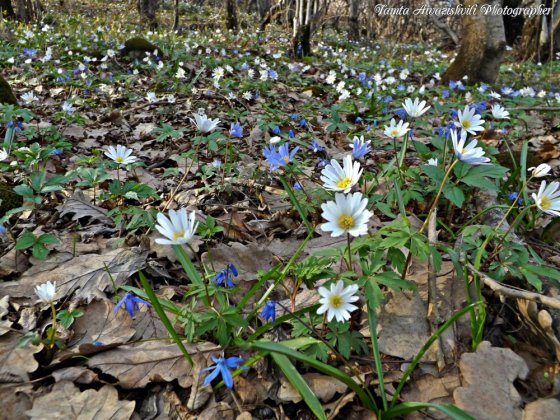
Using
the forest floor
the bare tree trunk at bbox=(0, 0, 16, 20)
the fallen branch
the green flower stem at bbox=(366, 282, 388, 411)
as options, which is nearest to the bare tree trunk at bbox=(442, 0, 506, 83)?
the forest floor

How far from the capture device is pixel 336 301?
1.29m

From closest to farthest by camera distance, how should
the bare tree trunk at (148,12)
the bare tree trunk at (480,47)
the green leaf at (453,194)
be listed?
the green leaf at (453,194) → the bare tree trunk at (480,47) → the bare tree trunk at (148,12)

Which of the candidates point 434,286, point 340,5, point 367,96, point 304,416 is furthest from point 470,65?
point 340,5

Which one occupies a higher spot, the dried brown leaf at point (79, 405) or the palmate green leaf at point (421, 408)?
the palmate green leaf at point (421, 408)

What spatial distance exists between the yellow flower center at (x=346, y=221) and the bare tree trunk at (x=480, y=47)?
20.7 ft

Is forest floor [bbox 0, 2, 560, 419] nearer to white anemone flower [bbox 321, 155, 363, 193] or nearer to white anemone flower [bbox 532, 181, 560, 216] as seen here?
white anemone flower [bbox 532, 181, 560, 216]

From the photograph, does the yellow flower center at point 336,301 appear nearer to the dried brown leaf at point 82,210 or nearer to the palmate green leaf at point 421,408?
the palmate green leaf at point 421,408

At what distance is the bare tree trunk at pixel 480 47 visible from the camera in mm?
6074

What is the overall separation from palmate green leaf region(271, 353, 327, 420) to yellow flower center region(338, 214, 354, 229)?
1.49 ft

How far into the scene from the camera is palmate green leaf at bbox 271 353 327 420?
1142mm

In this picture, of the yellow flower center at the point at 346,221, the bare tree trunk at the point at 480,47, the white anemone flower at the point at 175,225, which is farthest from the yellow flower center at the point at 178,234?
the bare tree trunk at the point at 480,47

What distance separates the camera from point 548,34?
10211 millimetres

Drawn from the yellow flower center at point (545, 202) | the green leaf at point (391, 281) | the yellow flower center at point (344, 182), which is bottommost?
the green leaf at point (391, 281)

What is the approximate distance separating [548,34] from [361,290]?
11878 millimetres
